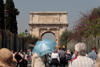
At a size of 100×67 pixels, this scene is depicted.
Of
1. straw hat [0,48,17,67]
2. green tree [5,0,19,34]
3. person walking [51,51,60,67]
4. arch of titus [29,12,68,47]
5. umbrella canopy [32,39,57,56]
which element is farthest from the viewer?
arch of titus [29,12,68,47]

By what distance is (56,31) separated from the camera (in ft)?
185

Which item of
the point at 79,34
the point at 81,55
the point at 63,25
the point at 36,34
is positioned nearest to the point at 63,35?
the point at 63,25

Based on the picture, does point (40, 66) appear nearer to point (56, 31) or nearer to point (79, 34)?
point (79, 34)

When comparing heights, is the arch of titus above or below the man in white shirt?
below

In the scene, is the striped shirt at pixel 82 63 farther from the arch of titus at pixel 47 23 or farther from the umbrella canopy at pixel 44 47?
the arch of titus at pixel 47 23

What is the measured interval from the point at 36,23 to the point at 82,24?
1063 inches

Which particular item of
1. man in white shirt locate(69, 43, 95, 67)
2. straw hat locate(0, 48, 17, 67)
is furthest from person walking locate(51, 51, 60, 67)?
straw hat locate(0, 48, 17, 67)


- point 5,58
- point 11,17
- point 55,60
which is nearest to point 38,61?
point 55,60

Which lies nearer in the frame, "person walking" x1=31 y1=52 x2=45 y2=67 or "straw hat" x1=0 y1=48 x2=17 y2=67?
"straw hat" x1=0 y1=48 x2=17 y2=67

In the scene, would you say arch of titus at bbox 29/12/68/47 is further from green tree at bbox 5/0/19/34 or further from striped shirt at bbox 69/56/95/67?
striped shirt at bbox 69/56/95/67

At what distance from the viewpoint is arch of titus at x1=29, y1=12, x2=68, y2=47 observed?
51.4 meters

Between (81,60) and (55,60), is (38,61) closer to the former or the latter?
(55,60)

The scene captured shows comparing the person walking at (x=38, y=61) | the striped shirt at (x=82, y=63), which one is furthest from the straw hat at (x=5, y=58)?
the person walking at (x=38, y=61)

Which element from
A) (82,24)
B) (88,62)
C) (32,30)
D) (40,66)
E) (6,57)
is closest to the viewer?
(6,57)
